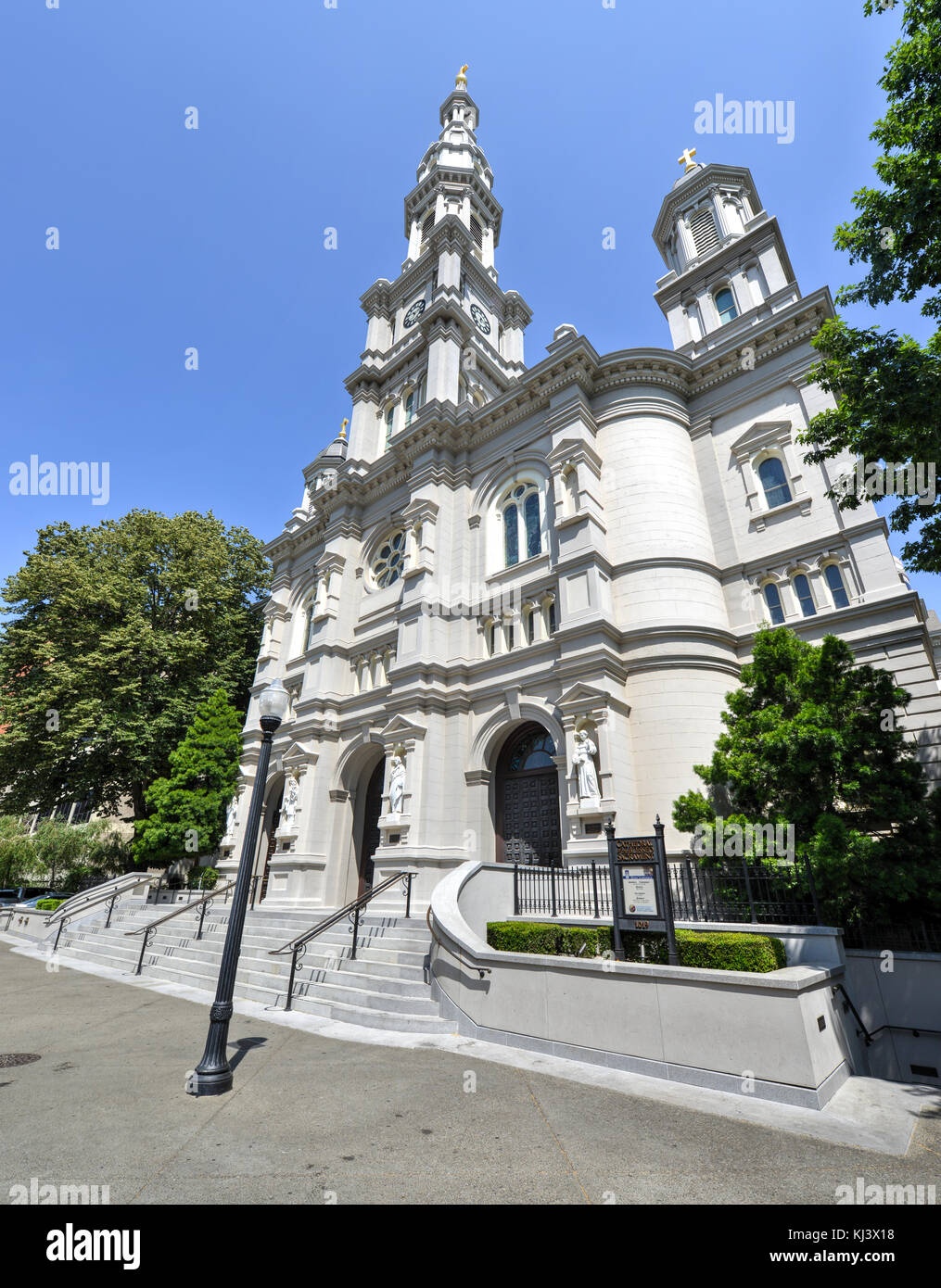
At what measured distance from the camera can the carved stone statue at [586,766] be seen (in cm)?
1486

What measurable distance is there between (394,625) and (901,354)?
57.2 feet

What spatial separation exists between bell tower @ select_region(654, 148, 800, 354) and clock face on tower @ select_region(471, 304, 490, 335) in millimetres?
9531

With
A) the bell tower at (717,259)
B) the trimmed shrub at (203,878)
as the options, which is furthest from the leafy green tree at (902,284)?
the trimmed shrub at (203,878)

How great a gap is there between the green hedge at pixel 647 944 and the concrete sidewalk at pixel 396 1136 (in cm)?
163

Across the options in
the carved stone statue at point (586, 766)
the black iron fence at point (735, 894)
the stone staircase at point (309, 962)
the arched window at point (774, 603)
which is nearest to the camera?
the black iron fence at point (735, 894)

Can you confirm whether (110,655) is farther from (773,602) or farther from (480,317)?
(773,602)

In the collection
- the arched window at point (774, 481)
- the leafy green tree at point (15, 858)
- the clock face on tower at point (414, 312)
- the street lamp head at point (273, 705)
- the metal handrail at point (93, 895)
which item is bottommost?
the metal handrail at point (93, 895)

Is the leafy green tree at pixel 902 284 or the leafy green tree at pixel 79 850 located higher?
the leafy green tree at pixel 902 284

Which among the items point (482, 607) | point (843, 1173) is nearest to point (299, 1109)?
point (843, 1173)

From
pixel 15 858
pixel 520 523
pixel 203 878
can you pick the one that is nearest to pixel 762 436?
pixel 520 523

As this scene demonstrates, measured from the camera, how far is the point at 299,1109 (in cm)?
596

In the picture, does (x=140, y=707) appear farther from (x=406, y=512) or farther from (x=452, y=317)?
(x=452, y=317)

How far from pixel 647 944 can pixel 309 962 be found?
7.58 m

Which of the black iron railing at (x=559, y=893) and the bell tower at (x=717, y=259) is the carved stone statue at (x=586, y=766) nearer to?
the black iron railing at (x=559, y=893)
